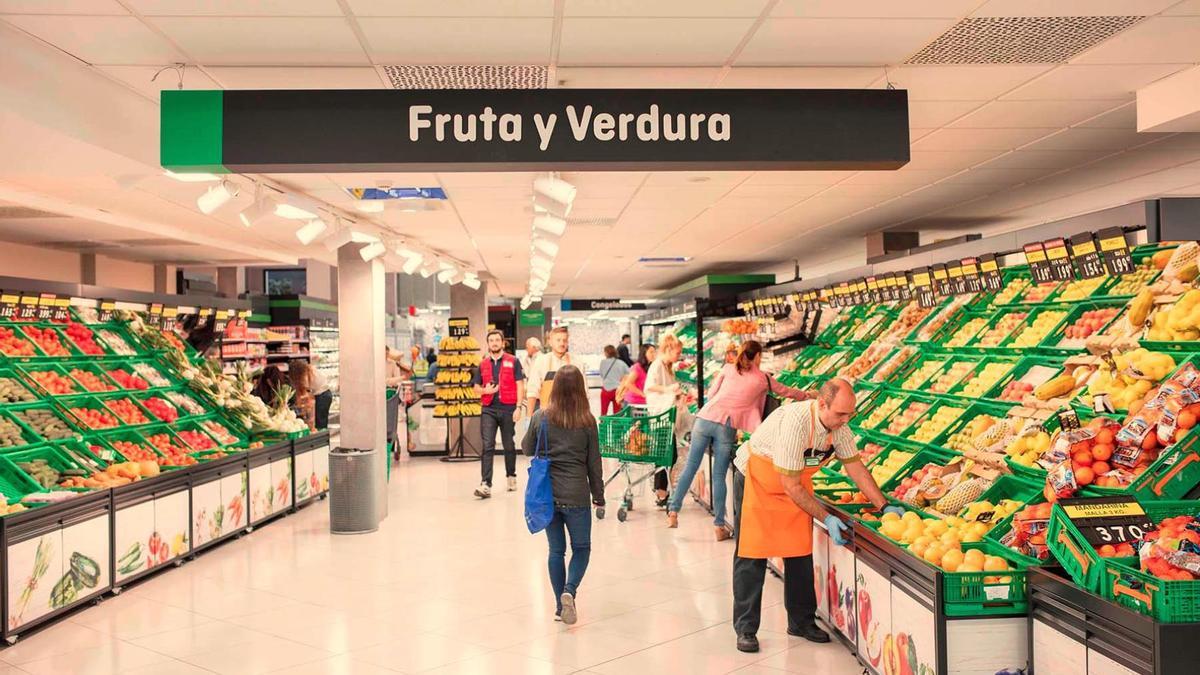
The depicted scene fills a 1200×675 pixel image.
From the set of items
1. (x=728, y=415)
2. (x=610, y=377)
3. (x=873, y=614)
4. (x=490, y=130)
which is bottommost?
(x=873, y=614)

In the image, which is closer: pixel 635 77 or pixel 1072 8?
pixel 1072 8

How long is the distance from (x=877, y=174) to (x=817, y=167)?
9.32 ft

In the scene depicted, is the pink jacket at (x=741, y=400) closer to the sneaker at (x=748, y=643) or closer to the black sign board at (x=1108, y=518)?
the sneaker at (x=748, y=643)

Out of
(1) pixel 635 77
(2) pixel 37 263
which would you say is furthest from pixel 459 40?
(2) pixel 37 263

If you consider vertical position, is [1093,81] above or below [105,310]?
above

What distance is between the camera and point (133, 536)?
669 centimetres

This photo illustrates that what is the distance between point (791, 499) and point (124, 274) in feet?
35.2

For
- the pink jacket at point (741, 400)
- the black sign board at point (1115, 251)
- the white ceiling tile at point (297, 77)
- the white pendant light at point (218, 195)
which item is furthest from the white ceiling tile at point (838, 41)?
the pink jacket at point (741, 400)

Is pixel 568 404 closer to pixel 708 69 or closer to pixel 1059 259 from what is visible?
pixel 708 69

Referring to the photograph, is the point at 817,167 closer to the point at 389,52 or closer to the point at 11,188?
the point at 389,52

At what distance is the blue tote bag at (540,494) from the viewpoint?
5531mm

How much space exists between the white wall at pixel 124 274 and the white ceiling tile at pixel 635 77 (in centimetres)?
903

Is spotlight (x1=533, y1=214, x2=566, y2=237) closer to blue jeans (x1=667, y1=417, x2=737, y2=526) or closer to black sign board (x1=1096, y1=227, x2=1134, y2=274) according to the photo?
blue jeans (x1=667, y1=417, x2=737, y2=526)

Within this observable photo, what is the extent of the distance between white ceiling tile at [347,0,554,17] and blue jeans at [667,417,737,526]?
516 centimetres
